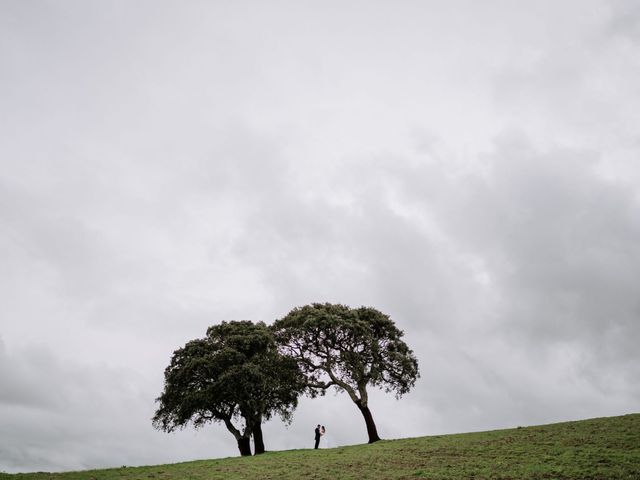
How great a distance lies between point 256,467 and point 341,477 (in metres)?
8.96

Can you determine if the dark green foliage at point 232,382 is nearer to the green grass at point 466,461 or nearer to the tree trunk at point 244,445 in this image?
the tree trunk at point 244,445

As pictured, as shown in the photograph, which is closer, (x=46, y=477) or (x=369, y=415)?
(x=46, y=477)

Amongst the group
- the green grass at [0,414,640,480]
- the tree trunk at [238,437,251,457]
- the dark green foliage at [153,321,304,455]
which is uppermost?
the dark green foliage at [153,321,304,455]

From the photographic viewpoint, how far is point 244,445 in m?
50.2

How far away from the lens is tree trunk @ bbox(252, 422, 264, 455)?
49500 mm

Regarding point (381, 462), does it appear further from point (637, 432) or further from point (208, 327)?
point (208, 327)

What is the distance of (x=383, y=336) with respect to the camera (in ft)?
181

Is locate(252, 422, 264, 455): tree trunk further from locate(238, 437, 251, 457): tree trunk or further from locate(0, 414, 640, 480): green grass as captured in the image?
locate(0, 414, 640, 480): green grass

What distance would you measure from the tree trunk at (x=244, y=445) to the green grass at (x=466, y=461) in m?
11.3

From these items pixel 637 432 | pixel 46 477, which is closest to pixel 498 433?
pixel 637 432

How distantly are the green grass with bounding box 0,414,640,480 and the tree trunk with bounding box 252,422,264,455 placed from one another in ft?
34.9

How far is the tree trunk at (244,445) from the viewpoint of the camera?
49.9 metres

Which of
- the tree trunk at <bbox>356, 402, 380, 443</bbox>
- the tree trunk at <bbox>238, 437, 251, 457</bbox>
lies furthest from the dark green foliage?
the tree trunk at <bbox>356, 402, 380, 443</bbox>

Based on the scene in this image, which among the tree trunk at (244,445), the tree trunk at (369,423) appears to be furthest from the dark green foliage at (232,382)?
the tree trunk at (369,423)
